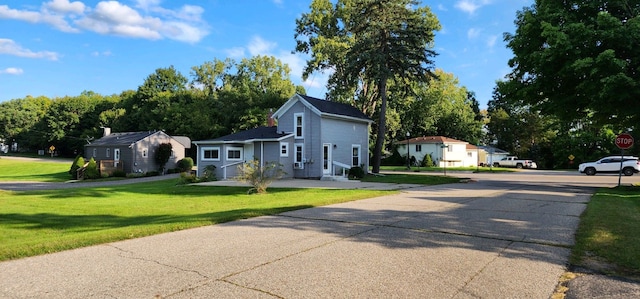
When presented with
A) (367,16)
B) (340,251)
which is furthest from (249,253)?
(367,16)

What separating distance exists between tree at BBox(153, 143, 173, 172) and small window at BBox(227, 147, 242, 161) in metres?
16.8

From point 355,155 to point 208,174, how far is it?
34.7ft

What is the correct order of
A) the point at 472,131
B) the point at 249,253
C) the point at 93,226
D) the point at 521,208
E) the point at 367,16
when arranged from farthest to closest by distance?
the point at 472,131
the point at 367,16
the point at 521,208
the point at 93,226
the point at 249,253

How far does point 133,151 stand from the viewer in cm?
4019

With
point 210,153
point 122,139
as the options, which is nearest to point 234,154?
point 210,153

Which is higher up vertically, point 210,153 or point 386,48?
point 386,48

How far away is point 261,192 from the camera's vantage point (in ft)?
56.0

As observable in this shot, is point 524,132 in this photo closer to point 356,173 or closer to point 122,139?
point 356,173

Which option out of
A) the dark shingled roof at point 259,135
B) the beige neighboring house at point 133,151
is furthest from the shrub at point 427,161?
the beige neighboring house at point 133,151

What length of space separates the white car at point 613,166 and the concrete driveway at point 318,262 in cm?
2879

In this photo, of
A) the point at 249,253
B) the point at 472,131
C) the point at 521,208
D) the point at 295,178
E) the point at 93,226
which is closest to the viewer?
the point at 249,253

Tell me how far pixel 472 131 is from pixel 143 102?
52.6m

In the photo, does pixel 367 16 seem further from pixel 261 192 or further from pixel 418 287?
pixel 418 287

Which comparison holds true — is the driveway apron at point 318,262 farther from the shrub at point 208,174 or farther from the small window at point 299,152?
the shrub at point 208,174
